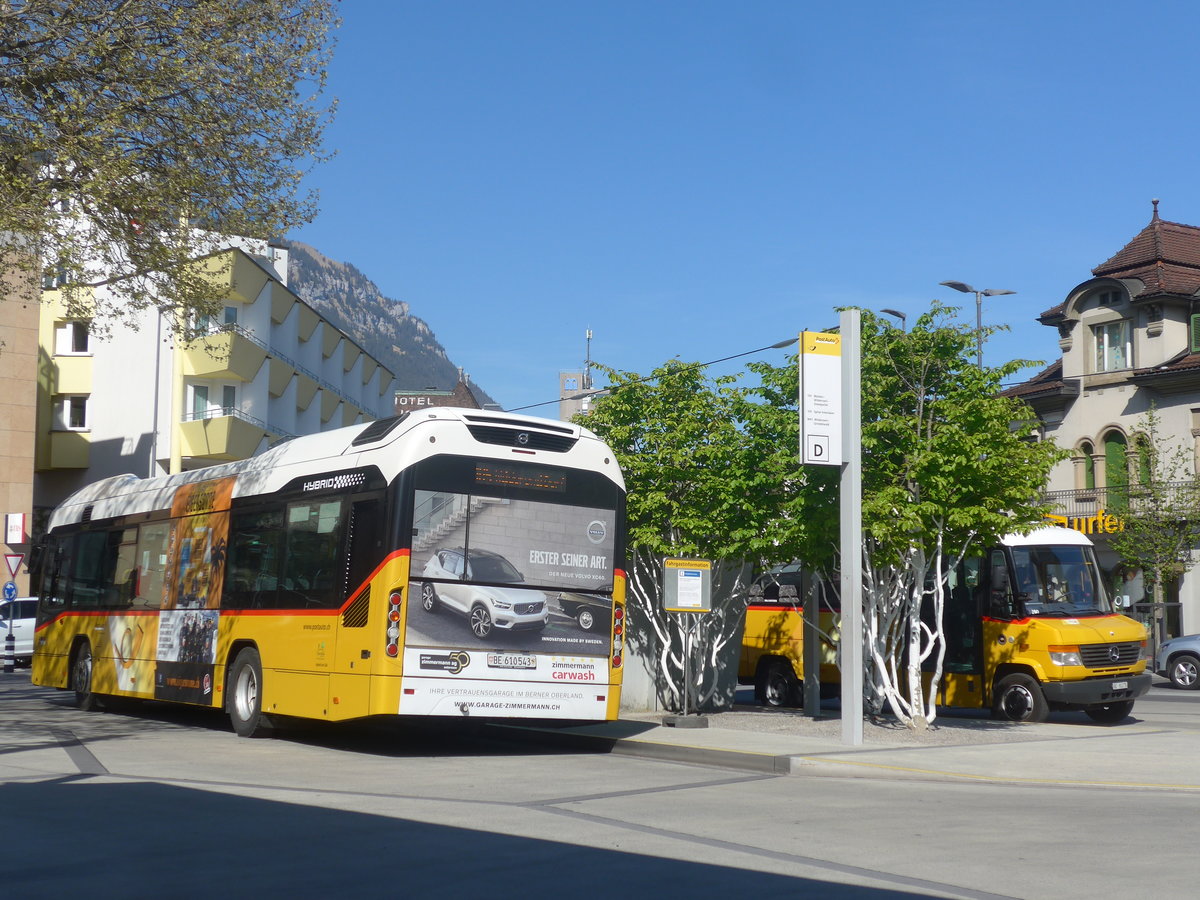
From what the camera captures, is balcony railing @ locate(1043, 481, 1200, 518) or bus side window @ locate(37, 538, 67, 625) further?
balcony railing @ locate(1043, 481, 1200, 518)

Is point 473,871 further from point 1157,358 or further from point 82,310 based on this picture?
point 1157,358

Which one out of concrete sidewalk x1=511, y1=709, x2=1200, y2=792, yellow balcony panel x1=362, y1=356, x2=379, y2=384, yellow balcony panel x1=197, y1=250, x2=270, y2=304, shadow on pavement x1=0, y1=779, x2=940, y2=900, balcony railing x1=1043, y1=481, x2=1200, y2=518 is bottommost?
shadow on pavement x1=0, y1=779, x2=940, y2=900

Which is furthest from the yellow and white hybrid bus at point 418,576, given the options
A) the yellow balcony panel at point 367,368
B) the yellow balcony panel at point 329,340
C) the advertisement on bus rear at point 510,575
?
the yellow balcony panel at point 367,368

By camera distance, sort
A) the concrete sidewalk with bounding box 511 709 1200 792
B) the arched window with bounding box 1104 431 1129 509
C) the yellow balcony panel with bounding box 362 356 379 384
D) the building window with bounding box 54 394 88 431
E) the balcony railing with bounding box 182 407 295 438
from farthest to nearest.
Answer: the yellow balcony panel with bounding box 362 356 379 384
the building window with bounding box 54 394 88 431
the balcony railing with bounding box 182 407 295 438
the arched window with bounding box 1104 431 1129 509
the concrete sidewalk with bounding box 511 709 1200 792

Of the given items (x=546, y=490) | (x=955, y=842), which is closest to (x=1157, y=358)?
(x=546, y=490)

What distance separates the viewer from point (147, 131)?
16688mm

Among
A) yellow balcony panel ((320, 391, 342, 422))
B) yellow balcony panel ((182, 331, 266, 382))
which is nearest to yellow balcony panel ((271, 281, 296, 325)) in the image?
yellow balcony panel ((182, 331, 266, 382))

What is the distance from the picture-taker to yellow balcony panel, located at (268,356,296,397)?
4953 cm

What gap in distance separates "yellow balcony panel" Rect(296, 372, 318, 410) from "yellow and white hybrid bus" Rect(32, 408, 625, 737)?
120 feet

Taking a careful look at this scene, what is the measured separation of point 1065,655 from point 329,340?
153 feet

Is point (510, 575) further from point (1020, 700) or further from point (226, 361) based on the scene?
point (226, 361)

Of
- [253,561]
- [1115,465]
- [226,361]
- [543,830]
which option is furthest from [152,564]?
[1115,465]

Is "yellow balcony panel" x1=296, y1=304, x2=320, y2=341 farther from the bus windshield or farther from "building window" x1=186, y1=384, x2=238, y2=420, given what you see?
the bus windshield

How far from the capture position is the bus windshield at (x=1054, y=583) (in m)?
19.0
